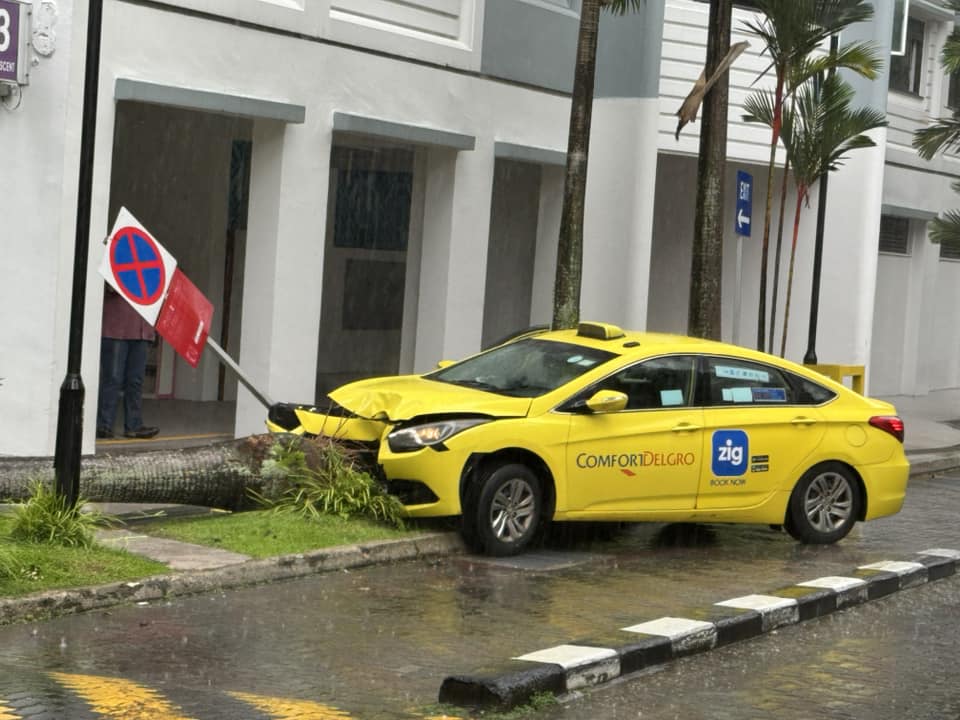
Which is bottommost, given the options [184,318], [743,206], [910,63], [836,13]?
[184,318]

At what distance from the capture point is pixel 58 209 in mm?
14156

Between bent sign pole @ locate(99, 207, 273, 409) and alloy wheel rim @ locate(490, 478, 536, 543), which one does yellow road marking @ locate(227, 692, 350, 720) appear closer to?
alloy wheel rim @ locate(490, 478, 536, 543)

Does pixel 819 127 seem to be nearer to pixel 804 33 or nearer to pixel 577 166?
pixel 804 33

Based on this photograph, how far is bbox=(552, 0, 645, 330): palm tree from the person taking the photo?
609 inches

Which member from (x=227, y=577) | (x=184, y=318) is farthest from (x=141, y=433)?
(x=227, y=577)

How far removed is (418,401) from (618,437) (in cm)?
142

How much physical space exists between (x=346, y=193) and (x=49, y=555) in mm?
14194

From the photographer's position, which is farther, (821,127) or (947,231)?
(947,231)

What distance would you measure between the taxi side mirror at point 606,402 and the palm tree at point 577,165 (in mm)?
4181

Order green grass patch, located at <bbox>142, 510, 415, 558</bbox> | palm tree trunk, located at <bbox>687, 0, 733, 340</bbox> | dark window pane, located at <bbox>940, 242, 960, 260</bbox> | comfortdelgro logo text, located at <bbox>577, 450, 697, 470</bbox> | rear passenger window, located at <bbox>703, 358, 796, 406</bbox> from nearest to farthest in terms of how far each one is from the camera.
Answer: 1. green grass patch, located at <bbox>142, 510, 415, 558</bbox>
2. comfortdelgro logo text, located at <bbox>577, 450, 697, 470</bbox>
3. rear passenger window, located at <bbox>703, 358, 796, 406</bbox>
4. palm tree trunk, located at <bbox>687, 0, 733, 340</bbox>
5. dark window pane, located at <bbox>940, 242, 960, 260</bbox>

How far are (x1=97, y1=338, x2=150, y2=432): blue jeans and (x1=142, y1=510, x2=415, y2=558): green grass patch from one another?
466cm

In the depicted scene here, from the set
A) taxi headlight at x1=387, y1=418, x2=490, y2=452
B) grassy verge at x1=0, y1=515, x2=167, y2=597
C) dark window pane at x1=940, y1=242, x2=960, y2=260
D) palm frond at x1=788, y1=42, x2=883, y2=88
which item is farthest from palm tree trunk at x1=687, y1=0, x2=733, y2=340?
dark window pane at x1=940, y1=242, x2=960, y2=260

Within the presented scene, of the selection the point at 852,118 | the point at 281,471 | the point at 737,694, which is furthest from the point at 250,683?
the point at 852,118

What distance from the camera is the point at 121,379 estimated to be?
16.5 m
